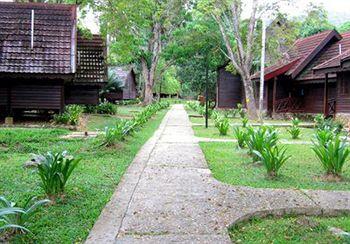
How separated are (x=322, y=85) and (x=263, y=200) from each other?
75.1 feet

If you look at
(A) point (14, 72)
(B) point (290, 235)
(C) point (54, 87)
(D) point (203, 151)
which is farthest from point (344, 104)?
(B) point (290, 235)

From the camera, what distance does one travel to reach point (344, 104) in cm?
2148

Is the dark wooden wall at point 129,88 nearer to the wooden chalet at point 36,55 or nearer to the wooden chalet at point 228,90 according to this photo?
the wooden chalet at point 228,90

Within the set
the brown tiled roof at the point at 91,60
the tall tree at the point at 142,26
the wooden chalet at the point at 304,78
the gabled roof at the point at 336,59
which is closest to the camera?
the tall tree at the point at 142,26

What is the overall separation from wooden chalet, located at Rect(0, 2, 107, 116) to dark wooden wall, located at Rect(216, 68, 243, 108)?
21895 millimetres

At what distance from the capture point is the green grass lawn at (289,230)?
4824mm

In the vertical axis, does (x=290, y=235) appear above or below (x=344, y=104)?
below

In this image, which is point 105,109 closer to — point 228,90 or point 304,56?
point 304,56

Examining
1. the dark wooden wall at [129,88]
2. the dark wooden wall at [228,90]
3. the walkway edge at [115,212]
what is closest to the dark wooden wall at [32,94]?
the walkway edge at [115,212]

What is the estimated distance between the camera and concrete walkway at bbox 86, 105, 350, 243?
4820 millimetres

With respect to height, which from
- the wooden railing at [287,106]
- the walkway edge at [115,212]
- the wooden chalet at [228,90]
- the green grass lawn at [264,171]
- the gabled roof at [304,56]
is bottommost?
the walkway edge at [115,212]

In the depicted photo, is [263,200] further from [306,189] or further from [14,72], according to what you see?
[14,72]

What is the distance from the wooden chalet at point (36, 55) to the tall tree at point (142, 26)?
7.23 ft

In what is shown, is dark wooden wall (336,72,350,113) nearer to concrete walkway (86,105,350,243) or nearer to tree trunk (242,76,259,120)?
tree trunk (242,76,259,120)
